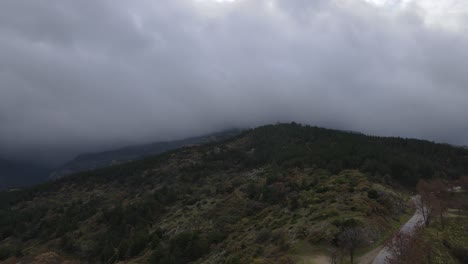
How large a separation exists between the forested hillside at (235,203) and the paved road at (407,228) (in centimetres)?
223

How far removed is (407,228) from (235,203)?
4114cm

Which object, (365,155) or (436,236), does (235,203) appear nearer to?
(365,155)

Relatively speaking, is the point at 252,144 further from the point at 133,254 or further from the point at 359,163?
the point at 133,254

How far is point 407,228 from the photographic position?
2057 inches

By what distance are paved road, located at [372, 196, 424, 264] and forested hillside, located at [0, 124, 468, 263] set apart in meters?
2.23

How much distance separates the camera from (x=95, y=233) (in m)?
103

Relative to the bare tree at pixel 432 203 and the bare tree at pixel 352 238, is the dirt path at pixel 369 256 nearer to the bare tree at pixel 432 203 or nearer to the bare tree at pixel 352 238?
the bare tree at pixel 352 238

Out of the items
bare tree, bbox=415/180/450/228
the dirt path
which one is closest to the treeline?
bare tree, bbox=415/180/450/228

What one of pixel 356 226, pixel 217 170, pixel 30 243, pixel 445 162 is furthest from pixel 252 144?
pixel 356 226

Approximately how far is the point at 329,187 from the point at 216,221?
23757 mm

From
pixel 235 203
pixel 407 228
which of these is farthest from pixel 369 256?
pixel 235 203

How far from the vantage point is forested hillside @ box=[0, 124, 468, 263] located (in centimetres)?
5241

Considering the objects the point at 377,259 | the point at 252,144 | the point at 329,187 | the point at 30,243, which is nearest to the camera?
the point at 377,259

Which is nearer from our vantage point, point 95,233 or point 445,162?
point 95,233
